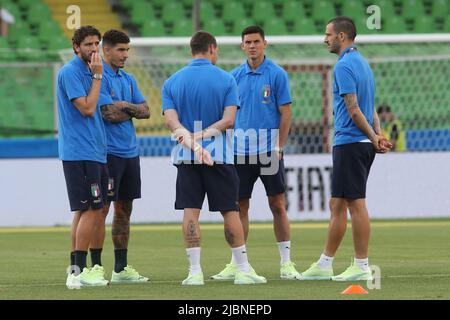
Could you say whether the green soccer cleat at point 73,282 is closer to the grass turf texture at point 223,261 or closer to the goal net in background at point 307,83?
the grass turf texture at point 223,261

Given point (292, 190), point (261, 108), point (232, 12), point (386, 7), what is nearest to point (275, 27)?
point (232, 12)

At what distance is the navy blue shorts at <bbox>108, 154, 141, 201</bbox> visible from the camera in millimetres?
11367

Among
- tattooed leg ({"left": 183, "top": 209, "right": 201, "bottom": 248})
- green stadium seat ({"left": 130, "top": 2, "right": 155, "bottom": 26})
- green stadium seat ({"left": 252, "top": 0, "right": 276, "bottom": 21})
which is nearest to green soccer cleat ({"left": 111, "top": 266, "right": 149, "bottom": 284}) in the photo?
tattooed leg ({"left": 183, "top": 209, "right": 201, "bottom": 248})

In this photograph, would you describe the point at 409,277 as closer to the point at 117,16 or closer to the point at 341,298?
the point at 341,298

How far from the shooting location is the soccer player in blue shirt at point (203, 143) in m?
10.8

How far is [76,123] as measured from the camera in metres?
10.7

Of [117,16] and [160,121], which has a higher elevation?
[117,16]

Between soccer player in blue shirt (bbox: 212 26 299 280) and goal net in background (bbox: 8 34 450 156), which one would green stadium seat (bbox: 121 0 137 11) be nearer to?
goal net in background (bbox: 8 34 450 156)

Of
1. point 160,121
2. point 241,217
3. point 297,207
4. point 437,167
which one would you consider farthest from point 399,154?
point 241,217

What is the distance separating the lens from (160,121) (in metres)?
21.0

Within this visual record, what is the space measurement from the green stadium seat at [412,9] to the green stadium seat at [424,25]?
0.35m

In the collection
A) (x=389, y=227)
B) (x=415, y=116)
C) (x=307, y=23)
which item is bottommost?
(x=389, y=227)

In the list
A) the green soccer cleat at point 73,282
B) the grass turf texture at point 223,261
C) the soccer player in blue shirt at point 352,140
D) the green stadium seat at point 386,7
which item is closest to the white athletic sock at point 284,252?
the grass turf texture at point 223,261

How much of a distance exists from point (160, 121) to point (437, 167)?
463cm
